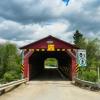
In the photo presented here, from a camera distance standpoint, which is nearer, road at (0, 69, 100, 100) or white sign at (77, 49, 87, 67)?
road at (0, 69, 100, 100)

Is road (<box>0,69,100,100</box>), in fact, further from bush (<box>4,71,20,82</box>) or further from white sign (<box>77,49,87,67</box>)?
bush (<box>4,71,20,82</box>)

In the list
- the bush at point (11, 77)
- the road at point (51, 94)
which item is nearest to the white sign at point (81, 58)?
the road at point (51, 94)

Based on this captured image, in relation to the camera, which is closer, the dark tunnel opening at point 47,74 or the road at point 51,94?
the road at point 51,94

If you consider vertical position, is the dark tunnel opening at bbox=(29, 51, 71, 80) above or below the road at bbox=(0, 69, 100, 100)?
above

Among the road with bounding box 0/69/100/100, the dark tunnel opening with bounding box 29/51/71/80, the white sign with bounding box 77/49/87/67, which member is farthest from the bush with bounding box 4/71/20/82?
the road with bounding box 0/69/100/100

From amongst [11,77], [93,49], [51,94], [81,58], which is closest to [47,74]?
[11,77]

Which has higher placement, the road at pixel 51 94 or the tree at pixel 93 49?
the tree at pixel 93 49

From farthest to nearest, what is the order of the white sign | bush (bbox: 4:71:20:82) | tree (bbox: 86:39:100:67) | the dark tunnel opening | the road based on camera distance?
tree (bbox: 86:39:100:67), the dark tunnel opening, bush (bbox: 4:71:20:82), the white sign, the road

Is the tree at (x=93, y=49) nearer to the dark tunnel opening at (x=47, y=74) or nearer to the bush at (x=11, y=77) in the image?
the dark tunnel opening at (x=47, y=74)

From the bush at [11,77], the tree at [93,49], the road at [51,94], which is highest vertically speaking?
the tree at [93,49]

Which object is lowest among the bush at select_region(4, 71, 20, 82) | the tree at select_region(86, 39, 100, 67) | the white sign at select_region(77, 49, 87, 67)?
the bush at select_region(4, 71, 20, 82)

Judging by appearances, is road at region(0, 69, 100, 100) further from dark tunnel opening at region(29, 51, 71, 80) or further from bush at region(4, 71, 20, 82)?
dark tunnel opening at region(29, 51, 71, 80)

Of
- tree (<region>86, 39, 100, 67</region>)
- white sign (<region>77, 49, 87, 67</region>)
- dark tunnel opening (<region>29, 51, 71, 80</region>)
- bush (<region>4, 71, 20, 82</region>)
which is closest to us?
white sign (<region>77, 49, 87, 67</region>)

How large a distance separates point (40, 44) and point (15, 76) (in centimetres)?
409
